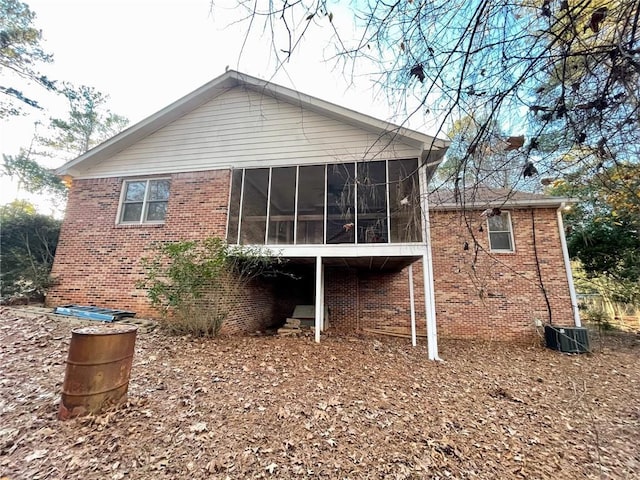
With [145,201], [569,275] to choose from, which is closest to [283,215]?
[145,201]

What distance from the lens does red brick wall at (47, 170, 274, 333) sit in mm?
7352

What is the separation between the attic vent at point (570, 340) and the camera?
6.92 m

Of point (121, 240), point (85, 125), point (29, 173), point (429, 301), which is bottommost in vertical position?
point (429, 301)

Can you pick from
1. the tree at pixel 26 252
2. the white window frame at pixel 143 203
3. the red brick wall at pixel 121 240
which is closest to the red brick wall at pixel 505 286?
the red brick wall at pixel 121 240

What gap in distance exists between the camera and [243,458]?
2463 millimetres

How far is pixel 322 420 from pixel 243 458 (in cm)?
97

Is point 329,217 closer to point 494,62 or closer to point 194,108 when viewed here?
point 494,62

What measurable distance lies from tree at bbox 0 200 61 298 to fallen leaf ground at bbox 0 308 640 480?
3.40m

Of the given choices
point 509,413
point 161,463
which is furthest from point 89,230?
point 509,413

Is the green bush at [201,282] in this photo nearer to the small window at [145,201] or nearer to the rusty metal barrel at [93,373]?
the small window at [145,201]

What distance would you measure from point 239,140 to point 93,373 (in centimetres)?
632

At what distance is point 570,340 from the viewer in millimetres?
6949

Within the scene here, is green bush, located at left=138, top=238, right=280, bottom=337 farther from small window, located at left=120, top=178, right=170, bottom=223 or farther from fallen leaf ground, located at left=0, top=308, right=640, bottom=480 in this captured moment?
small window, located at left=120, top=178, right=170, bottom=223

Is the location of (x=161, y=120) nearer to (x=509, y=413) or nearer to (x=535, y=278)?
(x=509, y=413)
